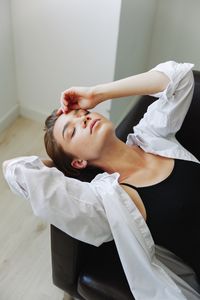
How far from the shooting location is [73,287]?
120cm

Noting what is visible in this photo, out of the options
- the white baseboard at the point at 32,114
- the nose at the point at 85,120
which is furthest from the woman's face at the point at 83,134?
the white baseboard at the point at 32,114

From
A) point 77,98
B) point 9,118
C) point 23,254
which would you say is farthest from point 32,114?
point 77,98

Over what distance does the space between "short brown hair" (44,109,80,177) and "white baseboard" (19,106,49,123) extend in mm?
1244

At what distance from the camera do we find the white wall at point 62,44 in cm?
194

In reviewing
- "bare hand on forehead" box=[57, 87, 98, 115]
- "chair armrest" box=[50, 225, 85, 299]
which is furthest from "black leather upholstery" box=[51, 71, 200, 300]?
"bare hand on forehead" box=[57, 87, 98, 115]

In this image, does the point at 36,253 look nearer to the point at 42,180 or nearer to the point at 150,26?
the point at 42,180

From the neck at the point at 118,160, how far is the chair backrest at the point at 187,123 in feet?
0.60

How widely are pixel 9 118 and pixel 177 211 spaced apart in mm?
1646

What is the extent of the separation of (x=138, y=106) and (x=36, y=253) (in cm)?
85

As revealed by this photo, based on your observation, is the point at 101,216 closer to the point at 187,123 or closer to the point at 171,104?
the point at 171,104

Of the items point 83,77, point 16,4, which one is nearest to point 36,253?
point 83,77

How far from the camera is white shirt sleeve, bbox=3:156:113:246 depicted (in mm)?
958

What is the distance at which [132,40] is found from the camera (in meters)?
2.17

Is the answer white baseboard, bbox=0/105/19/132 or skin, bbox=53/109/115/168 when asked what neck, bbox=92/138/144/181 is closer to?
skin, bbox=53/109/115/168
